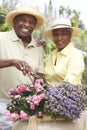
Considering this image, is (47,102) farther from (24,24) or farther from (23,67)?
(24,24)

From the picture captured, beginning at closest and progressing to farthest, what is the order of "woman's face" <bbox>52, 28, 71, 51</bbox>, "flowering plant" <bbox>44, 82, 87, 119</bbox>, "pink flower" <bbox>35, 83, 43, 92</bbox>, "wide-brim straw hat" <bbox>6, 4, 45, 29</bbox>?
1. "flowering plant" <bbox>44, 82, 87, 119</bbox>
2. "pink flower" <bbox>35, 83, 43, 92</bbox>
3. "woman's face" <bbox>52, 28, 71, 51</bbox>
4. "wide-brim straw hat" <bbox>6, 4, 45, 29</bbox>

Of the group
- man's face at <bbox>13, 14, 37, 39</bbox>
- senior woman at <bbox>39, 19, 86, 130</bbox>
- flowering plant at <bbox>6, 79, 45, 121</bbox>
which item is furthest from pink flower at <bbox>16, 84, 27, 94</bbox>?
man's face at <bbox>13, 14, 37, 39</bbox>

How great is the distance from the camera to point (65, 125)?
2.78 m

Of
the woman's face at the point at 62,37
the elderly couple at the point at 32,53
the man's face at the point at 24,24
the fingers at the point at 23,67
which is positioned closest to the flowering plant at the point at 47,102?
the fingers at the point at 23,67

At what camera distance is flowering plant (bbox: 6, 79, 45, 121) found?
9.05 feet

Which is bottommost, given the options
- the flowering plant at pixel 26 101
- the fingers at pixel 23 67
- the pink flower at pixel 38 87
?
the flowering plant at pixel 26 101

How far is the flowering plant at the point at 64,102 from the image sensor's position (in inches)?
106

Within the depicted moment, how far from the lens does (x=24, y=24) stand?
3.67 meters

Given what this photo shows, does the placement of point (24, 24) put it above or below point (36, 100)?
above

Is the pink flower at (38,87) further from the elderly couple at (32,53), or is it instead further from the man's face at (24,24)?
the man's face at (24,24)

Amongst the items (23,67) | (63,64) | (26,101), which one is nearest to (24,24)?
(63,64)

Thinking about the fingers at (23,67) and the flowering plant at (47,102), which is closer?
the flowering plant at (47,102)

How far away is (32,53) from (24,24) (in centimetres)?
32

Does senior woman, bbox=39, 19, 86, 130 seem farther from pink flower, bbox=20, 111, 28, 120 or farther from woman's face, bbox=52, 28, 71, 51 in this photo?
pink flower, bbox=20, 111, 28, 120
